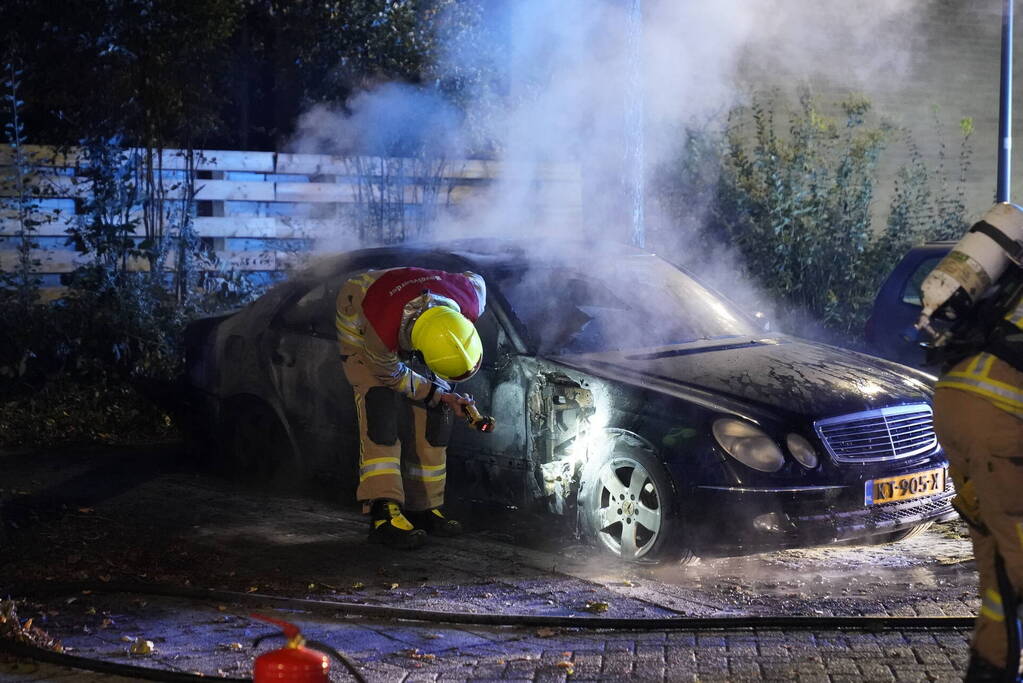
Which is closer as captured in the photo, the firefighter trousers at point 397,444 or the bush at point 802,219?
A: the firefighter trousers at point 397,444

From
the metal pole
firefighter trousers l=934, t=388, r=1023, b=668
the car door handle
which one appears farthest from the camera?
the metal pole

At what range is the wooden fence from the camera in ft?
42.1

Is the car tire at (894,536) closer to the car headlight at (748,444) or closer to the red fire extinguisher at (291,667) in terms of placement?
the car headlight at (748,444)

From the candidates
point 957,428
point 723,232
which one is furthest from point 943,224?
point 957,428

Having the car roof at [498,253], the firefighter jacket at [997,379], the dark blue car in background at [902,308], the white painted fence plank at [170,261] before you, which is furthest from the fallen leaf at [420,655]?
the white painted fence plank at [170,261]

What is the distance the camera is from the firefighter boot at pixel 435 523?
6.67m

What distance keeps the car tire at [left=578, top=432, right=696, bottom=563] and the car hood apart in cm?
35

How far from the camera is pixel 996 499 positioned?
3.96 m

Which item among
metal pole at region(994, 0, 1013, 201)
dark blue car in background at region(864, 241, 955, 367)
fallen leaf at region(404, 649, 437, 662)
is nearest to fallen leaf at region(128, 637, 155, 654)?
fallen leaf at region(404, 649, 437, 662)

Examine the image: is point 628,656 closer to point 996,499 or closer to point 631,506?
point 631,506

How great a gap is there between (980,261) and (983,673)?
1255mm

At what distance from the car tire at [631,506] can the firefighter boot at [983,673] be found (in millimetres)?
1891

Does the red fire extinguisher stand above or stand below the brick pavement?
above

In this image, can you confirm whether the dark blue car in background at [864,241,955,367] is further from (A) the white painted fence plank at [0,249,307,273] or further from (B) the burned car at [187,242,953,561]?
(A) the white painted fence plank at [0,249,307,273]
